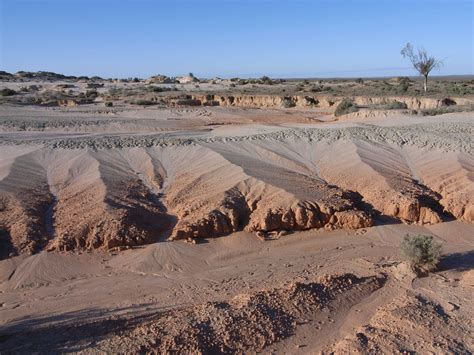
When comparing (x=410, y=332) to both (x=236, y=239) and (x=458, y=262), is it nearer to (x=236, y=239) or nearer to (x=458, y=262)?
(x=458, y=262)

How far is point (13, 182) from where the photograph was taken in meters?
11.8

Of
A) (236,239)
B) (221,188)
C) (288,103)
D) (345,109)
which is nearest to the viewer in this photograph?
(236,239)

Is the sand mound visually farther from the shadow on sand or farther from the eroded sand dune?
the eroded sand dune

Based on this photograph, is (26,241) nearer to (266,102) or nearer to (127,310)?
(127,310)

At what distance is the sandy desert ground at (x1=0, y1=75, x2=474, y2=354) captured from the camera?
6.59 metres

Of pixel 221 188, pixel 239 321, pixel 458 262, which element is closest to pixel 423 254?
pixel 458 262

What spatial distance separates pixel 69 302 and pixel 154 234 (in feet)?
9.05

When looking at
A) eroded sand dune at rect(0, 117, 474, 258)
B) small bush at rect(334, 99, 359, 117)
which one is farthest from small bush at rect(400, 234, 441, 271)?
small bush at rect(334, 99, 359, 117)

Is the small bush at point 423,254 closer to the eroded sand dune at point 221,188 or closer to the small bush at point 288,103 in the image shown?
the eroded sand dune at point 221,188

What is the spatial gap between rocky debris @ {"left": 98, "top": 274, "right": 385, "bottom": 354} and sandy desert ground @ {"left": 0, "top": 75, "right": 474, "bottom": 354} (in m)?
0.02

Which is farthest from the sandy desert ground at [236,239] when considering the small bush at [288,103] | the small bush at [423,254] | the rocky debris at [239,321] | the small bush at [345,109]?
the small bush at [288,103]

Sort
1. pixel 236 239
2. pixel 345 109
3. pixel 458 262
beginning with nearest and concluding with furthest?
pixel 458 262
pixel 236 239
pixel 345 109

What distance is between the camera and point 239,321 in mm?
6594

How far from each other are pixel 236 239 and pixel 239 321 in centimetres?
369
